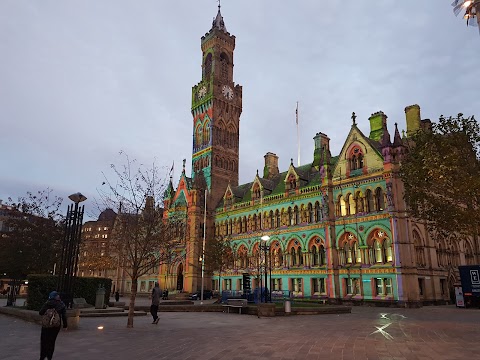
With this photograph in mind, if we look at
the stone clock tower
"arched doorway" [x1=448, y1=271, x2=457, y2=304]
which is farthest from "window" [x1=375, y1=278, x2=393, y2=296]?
the stone clock tower

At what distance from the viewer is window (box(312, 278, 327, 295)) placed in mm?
44794

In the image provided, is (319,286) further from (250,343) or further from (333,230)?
(250,343)

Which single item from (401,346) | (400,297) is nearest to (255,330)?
(401,346)

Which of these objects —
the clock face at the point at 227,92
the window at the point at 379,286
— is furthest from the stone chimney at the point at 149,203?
the clock face at the point at 227,92

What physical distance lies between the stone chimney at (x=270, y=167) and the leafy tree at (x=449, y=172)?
41059mm

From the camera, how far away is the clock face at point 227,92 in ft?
241

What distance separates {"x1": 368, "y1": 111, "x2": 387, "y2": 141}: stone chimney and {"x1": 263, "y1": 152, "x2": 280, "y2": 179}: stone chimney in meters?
19.4

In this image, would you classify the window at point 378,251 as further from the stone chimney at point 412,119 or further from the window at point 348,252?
the stone chimney at point 412,119

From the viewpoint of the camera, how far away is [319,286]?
147 feet

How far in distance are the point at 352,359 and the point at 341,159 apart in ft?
121

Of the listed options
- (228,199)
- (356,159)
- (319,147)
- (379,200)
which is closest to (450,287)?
(379,200)

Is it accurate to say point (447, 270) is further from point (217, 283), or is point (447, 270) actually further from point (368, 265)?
point (217, 283)

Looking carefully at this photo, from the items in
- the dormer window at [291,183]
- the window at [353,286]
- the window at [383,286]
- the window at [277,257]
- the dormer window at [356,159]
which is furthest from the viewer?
the dormer window at [291,183]

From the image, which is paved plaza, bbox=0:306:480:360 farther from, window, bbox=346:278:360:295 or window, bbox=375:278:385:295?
window, bbox=346:278:360:295
